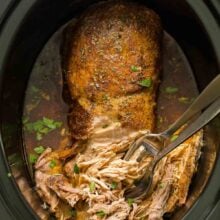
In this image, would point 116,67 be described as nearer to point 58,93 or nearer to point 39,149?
point 58,93

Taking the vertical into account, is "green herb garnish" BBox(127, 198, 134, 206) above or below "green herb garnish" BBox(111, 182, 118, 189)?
below

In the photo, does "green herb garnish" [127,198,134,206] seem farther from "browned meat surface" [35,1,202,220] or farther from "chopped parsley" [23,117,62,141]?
"chopped parsley" [23,117,62,141]

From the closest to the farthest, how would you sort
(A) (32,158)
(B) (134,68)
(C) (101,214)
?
(C) (101,214), (B) (134,68), (A) (32,158)

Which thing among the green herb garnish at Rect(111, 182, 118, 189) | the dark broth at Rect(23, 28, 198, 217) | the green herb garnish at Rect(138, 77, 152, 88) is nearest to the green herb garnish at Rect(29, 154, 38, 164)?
the dark broth at Rect(23, 28, 198, 217)

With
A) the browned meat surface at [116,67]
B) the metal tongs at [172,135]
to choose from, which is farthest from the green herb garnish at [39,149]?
the metal tongs at [172,135]

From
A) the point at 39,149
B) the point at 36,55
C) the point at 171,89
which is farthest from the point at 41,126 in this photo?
the point at 171,89

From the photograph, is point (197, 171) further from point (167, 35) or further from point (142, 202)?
point (167, 35)

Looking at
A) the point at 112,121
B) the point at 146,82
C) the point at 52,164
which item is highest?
the point at 146,82
